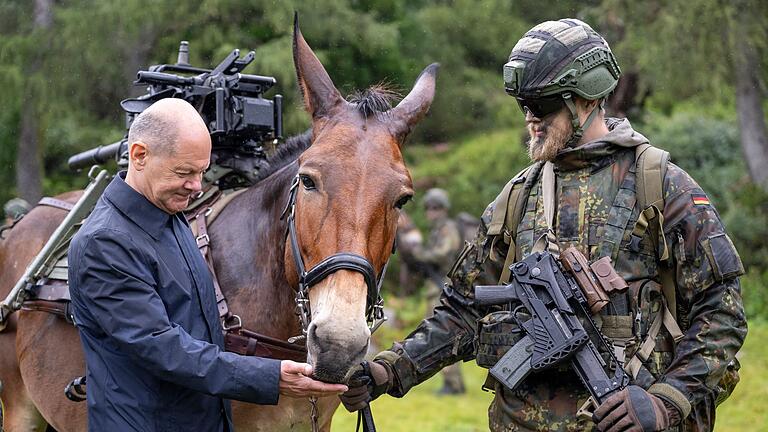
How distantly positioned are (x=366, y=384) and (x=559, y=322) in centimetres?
81

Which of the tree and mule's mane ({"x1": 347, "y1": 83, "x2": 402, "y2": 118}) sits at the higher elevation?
mule's mane ({"x1": 347, "y1": 83, "x2": 402, "y2": 118})

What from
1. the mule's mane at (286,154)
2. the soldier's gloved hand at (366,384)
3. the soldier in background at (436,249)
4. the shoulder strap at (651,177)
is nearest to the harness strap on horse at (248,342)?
the soldier's gloved hand at (366,384)

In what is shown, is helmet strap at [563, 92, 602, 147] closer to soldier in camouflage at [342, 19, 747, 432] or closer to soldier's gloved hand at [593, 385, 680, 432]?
soldier in camouflage at [342, 19, 747, 432]

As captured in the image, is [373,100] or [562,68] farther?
[373,100]

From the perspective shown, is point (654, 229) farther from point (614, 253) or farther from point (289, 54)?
point (289, 54)

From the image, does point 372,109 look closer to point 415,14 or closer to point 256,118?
point 256,118

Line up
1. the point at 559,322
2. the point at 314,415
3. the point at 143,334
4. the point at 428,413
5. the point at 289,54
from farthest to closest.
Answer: the point at 289,54
the point at 428,413
the point at 314,415
the point at 559,322
the point at 143,334

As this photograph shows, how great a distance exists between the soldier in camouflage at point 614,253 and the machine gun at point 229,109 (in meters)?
1.35

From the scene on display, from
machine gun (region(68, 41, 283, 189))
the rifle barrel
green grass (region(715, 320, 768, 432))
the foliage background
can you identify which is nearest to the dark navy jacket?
machine gun (region(68, 41, 283, 189))

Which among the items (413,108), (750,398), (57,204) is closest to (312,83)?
(413,108)

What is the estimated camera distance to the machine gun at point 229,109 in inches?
174

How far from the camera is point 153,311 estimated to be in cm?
296

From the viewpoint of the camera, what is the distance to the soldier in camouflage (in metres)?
3.21

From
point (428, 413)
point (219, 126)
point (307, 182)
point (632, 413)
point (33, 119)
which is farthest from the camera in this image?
point (33, 119)
